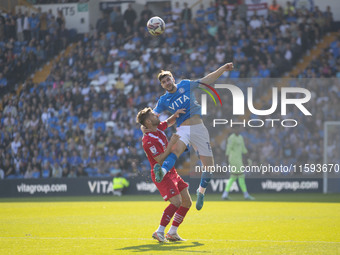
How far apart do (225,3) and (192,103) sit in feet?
60.9

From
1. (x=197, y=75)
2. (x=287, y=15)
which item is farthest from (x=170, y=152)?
(x=287, y=15)

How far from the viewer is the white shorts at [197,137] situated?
10297 millimetres

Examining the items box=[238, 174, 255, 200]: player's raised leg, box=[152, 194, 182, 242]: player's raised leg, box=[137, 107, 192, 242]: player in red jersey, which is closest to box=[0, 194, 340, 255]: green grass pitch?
box=[152, 194, 182, 242]: player's raised leg

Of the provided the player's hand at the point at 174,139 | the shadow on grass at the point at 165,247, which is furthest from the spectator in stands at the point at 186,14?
the shadow on grass at the point at 165,247

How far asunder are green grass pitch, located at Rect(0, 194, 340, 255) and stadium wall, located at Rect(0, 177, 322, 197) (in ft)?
11.6

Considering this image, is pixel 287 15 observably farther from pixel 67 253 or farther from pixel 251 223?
pixel 67 253

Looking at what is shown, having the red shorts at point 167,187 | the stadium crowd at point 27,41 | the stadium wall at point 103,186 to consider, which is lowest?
the stadium wall at point 103,186

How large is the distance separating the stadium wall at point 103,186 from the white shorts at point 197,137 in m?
11.5

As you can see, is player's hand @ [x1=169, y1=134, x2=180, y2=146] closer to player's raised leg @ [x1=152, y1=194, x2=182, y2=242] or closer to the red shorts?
the red shorts

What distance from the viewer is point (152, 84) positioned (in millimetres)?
26125

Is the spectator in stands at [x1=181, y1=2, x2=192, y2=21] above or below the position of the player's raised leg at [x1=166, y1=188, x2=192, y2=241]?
above

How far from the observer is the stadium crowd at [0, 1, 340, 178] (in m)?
23.9

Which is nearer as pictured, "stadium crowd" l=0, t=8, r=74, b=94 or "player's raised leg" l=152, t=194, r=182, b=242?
"player's raised leg" l=152, t=194, r=182, b=242

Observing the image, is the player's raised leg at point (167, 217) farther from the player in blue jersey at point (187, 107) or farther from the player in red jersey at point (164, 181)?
the player in blue jersey at point (187, 107)
